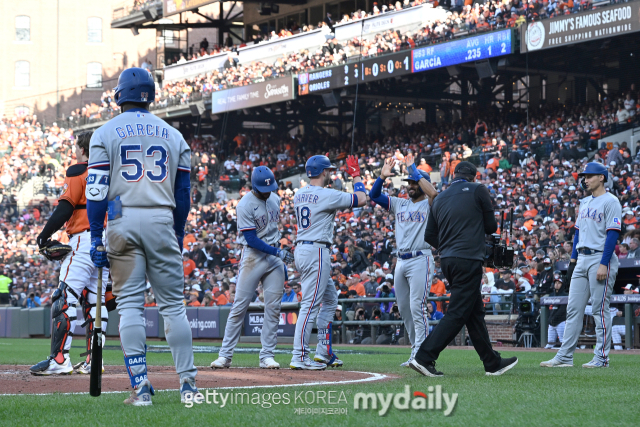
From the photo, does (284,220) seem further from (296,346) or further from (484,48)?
(296,346)

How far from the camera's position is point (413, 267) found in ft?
29.4

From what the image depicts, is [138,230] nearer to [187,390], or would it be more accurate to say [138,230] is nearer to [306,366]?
[187,390]

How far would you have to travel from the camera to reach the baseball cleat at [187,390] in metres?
5.30

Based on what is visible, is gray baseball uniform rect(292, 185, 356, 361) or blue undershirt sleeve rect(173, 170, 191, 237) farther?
gray baseball uniform rect(292, 185, 356, 361)

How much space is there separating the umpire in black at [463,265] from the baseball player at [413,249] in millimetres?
1174

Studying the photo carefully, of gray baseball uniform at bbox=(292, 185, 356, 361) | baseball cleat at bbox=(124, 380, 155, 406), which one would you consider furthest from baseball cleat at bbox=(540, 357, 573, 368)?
baseball cleat at bbox=(124, 380, 155, 406)

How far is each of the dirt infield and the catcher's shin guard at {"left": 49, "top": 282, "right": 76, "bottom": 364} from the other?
288 mm

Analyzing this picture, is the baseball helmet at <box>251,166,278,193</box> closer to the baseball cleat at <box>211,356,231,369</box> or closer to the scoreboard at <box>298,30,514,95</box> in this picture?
the baseball cleat at <box>211,356,231,369</box>

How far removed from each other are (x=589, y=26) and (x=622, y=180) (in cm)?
501

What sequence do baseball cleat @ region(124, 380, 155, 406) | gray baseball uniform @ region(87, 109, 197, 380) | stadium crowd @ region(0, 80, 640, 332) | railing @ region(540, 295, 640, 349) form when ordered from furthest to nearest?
stadium crowd @ region(0, 80, 640, 332) < railing @ region(540, 295, 640, 349) < gray baseball uniform @ region(87, 109, 197, 380) < baseball cleat @ region(124, 380, 155, 406)

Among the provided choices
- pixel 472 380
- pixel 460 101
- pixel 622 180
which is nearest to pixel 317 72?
pixel 460 101

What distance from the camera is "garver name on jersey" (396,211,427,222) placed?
914 cm

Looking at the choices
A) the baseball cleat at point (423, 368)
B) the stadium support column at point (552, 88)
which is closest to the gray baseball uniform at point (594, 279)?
the baseball cleat at point (423, 368)

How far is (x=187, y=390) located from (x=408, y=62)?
79.4ft
